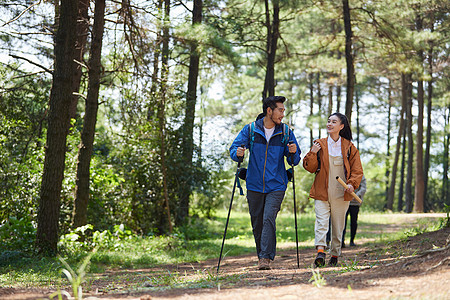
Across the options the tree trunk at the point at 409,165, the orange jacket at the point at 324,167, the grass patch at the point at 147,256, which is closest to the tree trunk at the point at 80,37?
the grass patch at the point at 147,256

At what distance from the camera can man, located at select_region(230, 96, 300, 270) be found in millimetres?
5898

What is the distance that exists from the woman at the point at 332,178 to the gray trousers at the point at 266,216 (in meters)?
0.46

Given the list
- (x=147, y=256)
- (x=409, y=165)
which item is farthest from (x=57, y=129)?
(x=409, y=165)

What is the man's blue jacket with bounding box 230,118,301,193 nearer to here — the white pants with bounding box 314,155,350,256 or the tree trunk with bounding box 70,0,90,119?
the white pants with bounding box 314,155,350,256

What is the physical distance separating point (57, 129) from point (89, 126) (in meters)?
1.77

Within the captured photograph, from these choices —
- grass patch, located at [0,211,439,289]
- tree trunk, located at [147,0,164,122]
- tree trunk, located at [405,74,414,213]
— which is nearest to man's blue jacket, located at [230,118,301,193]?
grass patch, located at [0,211,439,289]

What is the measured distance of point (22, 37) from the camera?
1213cm

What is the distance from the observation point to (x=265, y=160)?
236 inches

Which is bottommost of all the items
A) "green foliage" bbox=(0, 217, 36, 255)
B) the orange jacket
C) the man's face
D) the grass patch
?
the grass patch

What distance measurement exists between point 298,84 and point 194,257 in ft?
85.9

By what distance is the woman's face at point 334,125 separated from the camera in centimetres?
605

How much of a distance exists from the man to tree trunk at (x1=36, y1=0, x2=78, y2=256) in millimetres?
3605

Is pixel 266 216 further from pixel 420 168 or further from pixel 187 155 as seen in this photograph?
pixel 420 168

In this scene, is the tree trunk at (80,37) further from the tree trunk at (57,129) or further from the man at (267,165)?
the man at (267,165)
